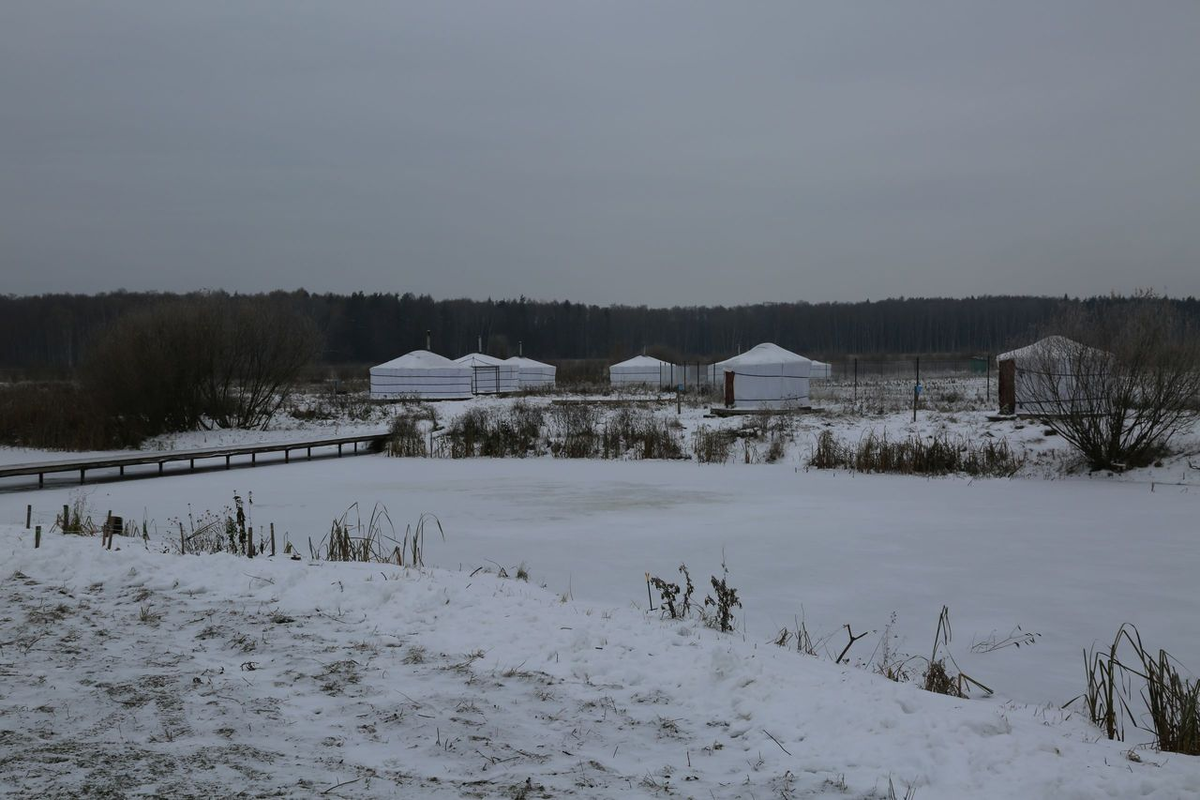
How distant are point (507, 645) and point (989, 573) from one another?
4391mm

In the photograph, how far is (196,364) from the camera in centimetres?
2055

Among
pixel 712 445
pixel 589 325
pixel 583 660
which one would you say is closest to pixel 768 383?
pixel 712 445

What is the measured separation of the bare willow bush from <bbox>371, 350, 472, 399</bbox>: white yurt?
9792 mm

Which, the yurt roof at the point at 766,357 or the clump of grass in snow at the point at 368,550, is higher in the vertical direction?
the yurt roof at the point at 766,357

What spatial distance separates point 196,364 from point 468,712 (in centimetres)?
1954

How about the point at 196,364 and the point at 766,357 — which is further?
the point at 766,357

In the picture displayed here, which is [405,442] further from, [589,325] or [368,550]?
[589,325]

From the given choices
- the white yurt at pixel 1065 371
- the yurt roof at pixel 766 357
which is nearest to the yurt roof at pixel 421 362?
the yurt roof at pixel 766 357

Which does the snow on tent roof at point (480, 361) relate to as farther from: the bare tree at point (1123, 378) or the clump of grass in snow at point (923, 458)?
the bare tree at point (1123, 378)

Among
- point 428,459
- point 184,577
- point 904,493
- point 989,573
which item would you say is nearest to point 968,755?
point 989,573

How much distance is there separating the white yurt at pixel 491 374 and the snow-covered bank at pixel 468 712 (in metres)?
32.7

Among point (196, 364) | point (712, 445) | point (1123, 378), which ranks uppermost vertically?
point (196, 364)

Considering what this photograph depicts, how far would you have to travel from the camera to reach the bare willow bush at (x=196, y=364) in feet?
65.0

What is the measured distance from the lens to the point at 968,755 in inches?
120
